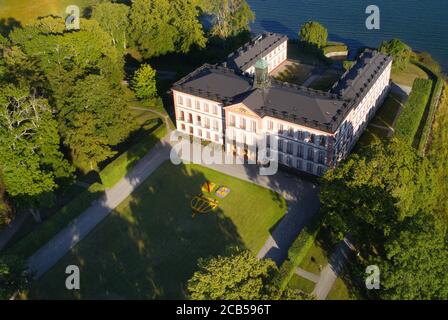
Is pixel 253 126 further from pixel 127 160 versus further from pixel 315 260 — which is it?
pixel 315 260

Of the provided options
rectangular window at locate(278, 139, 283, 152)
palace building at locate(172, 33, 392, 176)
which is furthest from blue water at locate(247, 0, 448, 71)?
rectangular window at locate(278, 139, 283, 152)

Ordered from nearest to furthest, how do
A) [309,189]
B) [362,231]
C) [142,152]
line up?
[362,231], [309,189], [142,152]

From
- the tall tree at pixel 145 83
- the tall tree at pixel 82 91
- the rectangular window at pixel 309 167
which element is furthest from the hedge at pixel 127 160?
the rectangular window at pixel 309 167

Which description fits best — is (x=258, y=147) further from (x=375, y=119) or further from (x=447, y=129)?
(x=447, y=129)

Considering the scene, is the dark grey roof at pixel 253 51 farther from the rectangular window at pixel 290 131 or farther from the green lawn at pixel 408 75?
the green lawn at pixel 408 75

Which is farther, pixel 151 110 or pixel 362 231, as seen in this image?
pixel 151 110

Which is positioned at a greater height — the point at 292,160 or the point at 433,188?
the point at 433,188

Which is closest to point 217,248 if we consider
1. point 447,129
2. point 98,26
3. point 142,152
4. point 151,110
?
point 142,152
